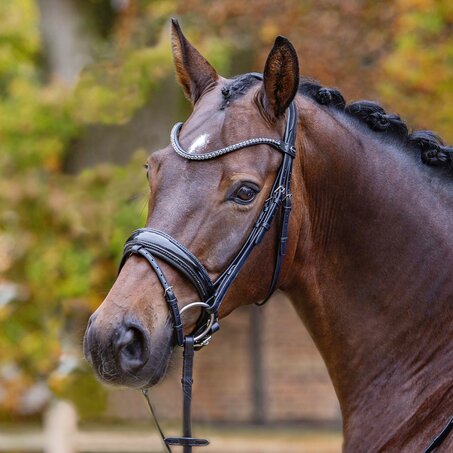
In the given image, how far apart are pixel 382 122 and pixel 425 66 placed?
239 inches

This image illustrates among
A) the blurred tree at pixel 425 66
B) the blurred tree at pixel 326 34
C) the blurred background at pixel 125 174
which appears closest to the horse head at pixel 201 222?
the blurred background at pixel 125 174

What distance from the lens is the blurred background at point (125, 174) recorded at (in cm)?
905

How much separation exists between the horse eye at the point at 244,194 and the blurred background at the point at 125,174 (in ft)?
15.9

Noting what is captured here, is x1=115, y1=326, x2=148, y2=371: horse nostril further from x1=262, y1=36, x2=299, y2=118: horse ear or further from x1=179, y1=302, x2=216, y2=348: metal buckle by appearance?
x1=262, y1=36, x2=299, y2=118: horse ear

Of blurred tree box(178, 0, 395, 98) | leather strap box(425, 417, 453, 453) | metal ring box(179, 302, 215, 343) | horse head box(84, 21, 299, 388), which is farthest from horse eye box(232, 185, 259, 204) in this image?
blurred tree box(178, 0, 395, 98)

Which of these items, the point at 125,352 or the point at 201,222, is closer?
the point at 125,352

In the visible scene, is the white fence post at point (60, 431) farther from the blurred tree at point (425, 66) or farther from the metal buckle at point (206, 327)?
the metal buckle at point (206, 327)

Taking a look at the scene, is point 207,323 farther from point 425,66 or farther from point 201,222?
point 425,66

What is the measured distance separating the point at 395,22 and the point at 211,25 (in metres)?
2.15

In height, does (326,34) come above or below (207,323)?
above

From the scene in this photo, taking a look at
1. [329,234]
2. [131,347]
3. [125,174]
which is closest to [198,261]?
[131,347]

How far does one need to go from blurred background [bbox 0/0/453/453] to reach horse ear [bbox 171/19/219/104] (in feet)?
14.5

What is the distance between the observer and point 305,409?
37.1ft

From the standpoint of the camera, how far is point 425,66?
9383 millimetres
